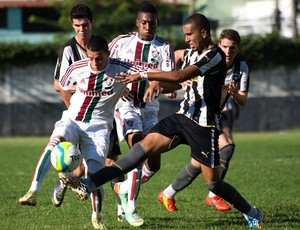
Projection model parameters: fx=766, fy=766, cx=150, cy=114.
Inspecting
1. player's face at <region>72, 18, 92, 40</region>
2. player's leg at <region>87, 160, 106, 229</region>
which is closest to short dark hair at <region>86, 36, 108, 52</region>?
player's face at <region>72, 18, 92, 40</region>

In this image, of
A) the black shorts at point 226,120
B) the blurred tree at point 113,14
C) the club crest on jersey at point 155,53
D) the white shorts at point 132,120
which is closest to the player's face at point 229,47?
the club crest on jersey at point 155,53

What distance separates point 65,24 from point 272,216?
2864cm

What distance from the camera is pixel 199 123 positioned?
7473 mm

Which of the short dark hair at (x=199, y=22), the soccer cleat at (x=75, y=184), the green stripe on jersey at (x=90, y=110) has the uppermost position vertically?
the short dark hair at (x=199, y=22)

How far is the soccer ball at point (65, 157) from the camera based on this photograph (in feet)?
23.4

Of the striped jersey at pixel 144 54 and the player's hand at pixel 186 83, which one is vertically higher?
the striped jersey at pixel 144 54

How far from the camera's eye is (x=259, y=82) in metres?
30.9

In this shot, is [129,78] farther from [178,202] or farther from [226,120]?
[226,120]

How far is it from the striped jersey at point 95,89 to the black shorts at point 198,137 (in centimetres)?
A: 61

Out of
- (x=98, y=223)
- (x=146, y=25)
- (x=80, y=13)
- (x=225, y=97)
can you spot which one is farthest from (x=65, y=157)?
(x=225, y=97)

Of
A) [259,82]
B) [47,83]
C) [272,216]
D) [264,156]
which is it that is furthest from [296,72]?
[272,216]

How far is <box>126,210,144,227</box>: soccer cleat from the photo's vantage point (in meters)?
7.74

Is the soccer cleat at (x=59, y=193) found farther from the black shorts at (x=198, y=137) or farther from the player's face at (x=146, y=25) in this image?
the player's face at (x=146, y=25)

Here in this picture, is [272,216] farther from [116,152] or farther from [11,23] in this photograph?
[11,23]
